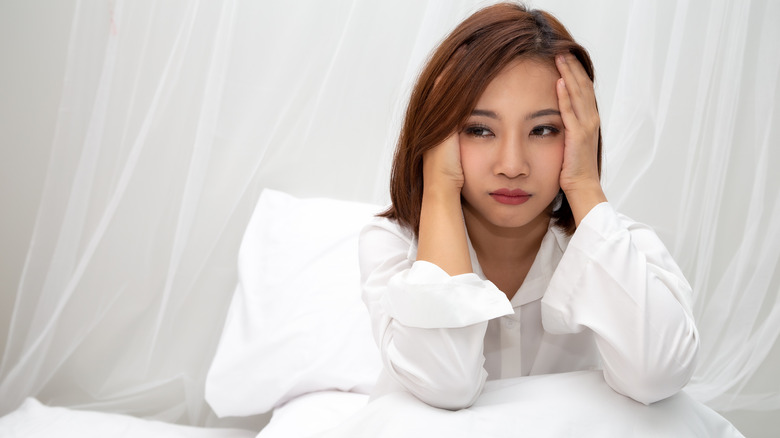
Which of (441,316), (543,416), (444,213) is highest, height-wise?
(444,213)

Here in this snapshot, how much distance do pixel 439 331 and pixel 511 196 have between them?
0.89 ft

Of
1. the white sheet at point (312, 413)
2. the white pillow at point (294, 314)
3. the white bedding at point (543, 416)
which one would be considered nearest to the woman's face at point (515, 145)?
the white bedding at point (543, 416)

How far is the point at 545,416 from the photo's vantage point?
104 cm

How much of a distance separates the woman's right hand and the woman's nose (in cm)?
8

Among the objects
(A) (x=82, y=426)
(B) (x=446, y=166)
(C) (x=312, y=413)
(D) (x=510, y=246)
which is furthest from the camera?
(A) (x=82, y=426)

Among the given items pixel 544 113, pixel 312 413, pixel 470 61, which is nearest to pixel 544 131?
pixel 544 113

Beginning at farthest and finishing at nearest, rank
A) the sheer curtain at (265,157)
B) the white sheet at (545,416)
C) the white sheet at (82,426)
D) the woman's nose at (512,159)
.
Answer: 1. the sheer curtain at (265,157)
2. the white sheet at (82,426)
3. the woman's nose at (512,159)
4. the white sheet at (545,416)

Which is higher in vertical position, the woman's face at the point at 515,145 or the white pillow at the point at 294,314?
the woman's face at the point at 515,145

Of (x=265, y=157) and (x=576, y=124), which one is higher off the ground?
(x=576, y=124)

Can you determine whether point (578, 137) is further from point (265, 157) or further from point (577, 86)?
point (265, 157)

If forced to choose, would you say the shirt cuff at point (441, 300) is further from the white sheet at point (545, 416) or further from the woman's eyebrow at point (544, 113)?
the woman's eyebrow at point (544, 113)

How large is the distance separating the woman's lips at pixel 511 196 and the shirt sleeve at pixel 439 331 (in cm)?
16

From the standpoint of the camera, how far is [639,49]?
1869 mm

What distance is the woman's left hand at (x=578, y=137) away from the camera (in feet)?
4.02
